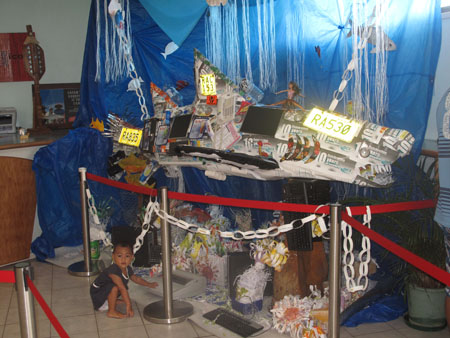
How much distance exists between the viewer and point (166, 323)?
11.4ft

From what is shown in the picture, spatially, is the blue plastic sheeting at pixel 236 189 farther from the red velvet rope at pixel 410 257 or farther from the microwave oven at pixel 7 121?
the microwave oven at pixel 7 121

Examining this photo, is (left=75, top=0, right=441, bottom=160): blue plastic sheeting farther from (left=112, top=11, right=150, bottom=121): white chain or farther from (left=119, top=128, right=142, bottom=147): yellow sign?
(left=119, top=128, right=142, bottom=147): yellow sign

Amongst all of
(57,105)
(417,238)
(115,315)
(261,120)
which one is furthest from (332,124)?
(57,105)

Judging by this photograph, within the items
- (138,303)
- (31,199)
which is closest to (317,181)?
(138,303)

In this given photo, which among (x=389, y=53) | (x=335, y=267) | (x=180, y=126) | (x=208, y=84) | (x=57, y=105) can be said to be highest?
(x=389, y=53)

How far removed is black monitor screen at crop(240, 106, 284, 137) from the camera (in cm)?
348

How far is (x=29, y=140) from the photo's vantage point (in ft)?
16.6

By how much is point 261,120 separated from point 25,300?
1.96 metres

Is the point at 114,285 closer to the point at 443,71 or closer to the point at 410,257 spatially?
the point at 410,257

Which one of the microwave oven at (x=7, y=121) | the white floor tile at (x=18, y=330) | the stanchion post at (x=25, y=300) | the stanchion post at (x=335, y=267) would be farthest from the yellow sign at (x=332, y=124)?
the microwave oven at (x=7, y=121)

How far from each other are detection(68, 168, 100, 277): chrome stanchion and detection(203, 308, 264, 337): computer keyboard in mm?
1373

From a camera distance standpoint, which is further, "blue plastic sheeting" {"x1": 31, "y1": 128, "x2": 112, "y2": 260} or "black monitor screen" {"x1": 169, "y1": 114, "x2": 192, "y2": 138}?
"blue plastic sheeting" {"x1": 31, "y1": 128, "x2": 112, "y2": 260}

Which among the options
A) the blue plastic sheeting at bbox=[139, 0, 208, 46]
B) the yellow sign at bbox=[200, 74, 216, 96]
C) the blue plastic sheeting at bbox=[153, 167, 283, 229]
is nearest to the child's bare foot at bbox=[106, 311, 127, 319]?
A: the blue plastic sheeting at bbox=[153, 167, 283, 229]

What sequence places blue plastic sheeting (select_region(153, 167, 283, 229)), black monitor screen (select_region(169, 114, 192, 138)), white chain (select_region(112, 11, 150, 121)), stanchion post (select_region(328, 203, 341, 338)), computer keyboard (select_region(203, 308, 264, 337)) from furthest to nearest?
white chain (select_region(112, 11, 150, 121)), blue plastic sheeting (select_region(153, 167, 283, 229)), black monitor screen (select_region(169, 114, 192, 138)), computer keyboard (select_region(203, 308, 264, 337)), stanchion post (select_region(328, 203, 341, 338))
